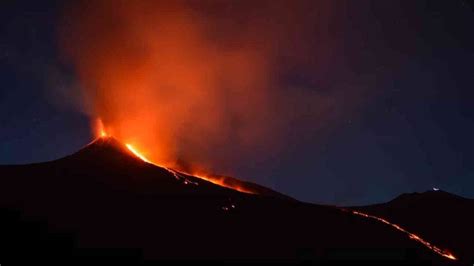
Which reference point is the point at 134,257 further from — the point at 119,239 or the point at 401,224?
the point at 401,224

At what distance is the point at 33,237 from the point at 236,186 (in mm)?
34383

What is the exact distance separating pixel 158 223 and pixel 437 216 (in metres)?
29.4

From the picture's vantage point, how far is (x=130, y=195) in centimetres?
3709

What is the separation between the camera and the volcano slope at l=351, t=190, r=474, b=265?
4367cm

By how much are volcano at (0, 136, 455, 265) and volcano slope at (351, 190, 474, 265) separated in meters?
7.20

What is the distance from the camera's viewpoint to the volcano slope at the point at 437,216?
4367 centimetres

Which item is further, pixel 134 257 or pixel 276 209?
pixel 276 209

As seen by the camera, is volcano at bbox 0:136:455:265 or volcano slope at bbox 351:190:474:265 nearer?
volcano at bbox 0:136:455:265

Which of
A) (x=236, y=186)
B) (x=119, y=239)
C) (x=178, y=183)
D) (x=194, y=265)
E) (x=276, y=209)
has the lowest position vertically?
(x=194, y=265)

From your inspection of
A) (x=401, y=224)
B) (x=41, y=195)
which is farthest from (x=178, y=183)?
(x=401, y=224)

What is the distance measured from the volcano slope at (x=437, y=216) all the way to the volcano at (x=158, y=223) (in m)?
7.20

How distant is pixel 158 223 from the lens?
107 feet

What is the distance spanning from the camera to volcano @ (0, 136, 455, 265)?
1041 inches

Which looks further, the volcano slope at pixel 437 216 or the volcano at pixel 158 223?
the volcano slope at pixel 437 216
